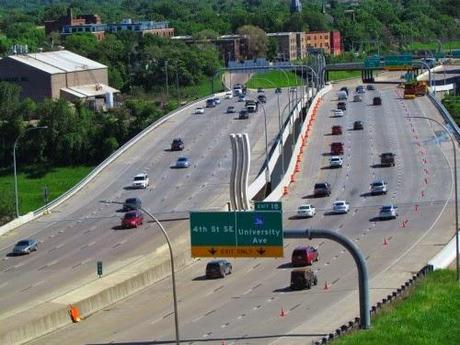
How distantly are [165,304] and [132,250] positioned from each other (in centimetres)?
1345

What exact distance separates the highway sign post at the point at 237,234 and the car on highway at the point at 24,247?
23.9 meters

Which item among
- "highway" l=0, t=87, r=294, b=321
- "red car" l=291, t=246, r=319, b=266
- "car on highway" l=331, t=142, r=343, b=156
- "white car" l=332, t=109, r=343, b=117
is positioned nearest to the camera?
"red car" l=291, t=246, r=319, b=266

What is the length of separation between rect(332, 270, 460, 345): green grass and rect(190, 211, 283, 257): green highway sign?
417 cm

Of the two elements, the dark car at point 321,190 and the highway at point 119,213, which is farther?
the dark car at point 321,190

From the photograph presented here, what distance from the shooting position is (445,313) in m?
47.5

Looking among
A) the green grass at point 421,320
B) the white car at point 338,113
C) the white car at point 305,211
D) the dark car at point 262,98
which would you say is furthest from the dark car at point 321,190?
the dark car at point 262,98

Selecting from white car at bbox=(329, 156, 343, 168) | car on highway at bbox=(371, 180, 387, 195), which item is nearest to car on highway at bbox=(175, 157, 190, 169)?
white car at bbox=(329, 156, 343, 168)

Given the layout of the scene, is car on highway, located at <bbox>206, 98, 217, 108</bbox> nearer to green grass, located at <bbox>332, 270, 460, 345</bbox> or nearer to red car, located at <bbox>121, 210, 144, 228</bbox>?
red car, located at <bbox>121, 210, 144, 228</bbox>

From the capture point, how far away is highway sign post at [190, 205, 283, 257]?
44812 mm

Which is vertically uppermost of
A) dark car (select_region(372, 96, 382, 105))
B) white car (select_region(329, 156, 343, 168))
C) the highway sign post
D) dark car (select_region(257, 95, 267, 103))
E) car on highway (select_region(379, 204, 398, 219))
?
the highway sign post

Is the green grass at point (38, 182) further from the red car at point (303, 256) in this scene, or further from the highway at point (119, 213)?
the red car at point (303, 256)

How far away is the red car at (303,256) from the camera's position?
58381 mm

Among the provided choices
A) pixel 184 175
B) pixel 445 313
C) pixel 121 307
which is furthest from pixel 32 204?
pixel 445 313

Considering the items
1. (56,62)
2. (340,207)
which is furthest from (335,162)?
(56,62)
